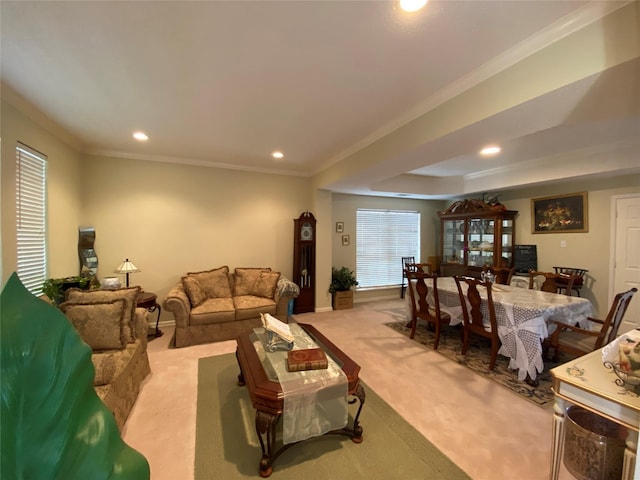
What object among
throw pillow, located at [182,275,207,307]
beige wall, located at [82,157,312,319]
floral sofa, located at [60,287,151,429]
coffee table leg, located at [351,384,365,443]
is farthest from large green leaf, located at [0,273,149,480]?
beige wall, located at [82,157,312,319]

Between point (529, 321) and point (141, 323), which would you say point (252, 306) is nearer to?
point (141, 323)

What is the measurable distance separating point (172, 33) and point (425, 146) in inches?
85.2

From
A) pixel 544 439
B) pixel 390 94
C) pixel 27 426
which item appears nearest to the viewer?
pixel 27 426

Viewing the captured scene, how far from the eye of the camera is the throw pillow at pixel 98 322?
2199mm

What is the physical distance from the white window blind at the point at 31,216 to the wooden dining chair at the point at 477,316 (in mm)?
4306

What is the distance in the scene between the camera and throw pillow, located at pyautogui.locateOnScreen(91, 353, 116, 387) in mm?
1906

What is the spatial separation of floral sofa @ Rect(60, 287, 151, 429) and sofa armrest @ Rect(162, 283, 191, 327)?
77cm

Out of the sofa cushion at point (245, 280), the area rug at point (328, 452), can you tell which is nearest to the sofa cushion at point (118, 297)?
the area rug at point (328, 452)

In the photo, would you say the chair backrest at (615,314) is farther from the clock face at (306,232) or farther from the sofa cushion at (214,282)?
the sofa cushion at (214,282)

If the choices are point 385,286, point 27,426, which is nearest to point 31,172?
point 27,426

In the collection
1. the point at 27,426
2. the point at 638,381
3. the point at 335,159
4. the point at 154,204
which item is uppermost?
the point at 335,159

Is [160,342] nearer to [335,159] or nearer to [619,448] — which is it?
[335,159]

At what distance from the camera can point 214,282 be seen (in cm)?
415

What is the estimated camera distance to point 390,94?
2320 millimetres
